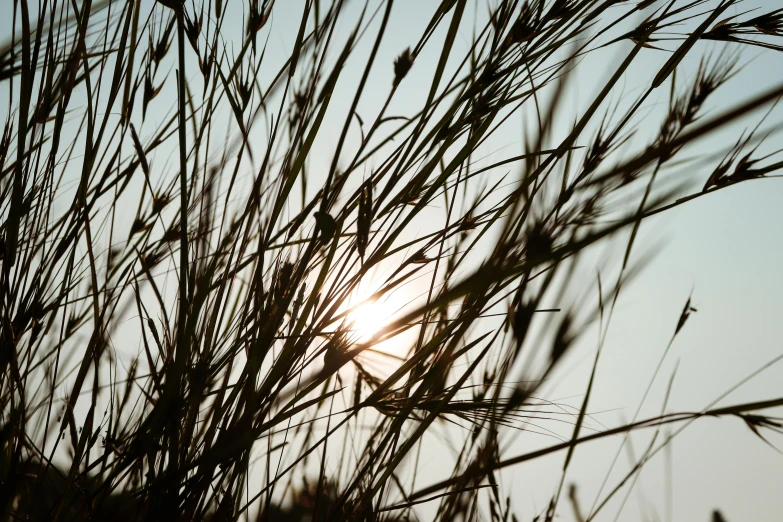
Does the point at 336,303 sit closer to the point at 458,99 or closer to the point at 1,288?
the point at 458,99

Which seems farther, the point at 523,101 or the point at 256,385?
the point at 523,101

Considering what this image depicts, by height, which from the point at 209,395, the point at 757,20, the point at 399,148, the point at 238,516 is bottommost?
the point at 238,516

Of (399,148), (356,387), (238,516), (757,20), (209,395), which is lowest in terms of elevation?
(238,516)

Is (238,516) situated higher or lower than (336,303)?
lower

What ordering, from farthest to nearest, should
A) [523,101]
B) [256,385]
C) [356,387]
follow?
[356,387] < [523,101] < [256,385]

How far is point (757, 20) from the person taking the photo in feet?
2.44

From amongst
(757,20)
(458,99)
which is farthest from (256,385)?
(757,20)

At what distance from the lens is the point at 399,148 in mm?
675

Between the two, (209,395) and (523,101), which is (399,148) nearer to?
(523,101)

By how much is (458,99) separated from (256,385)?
35 centimetres

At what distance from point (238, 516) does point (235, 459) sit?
11 cm

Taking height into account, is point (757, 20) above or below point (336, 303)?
above

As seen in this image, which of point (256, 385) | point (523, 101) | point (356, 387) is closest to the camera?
point (256, 385)

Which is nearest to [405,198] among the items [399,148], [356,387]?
[399,148]
